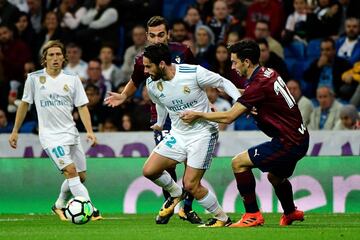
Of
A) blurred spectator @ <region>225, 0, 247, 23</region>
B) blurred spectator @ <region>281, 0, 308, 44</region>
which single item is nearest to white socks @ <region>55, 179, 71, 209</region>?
blurred spectator @ <region>281, 0, 308, 44</region>

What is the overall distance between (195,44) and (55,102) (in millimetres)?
6226

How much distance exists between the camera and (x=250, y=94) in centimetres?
1180

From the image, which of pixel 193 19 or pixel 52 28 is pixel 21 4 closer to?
pixel 52 28

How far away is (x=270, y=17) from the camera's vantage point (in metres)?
20.2

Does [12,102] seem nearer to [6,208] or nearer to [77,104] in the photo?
[6,208]

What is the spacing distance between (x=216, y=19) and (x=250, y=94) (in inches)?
344

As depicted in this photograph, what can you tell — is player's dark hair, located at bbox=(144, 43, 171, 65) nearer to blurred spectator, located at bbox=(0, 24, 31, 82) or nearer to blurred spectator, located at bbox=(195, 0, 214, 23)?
blurred spectator, located at bbox=(195, 0, 214, 23)

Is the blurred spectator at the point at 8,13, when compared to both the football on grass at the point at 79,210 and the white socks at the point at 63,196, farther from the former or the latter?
the football on grass at the point at 79,210

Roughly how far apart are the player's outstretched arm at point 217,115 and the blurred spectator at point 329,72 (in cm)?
702

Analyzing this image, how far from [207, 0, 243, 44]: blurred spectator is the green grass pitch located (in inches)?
253

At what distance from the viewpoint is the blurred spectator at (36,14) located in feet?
73.2

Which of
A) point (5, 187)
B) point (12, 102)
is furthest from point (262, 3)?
point (5, 187)

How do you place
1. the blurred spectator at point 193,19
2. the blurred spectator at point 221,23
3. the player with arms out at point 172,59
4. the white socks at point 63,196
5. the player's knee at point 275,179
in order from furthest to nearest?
the blurred spectator at point 193,19 → the blurred spectator at point 221,23 → the white socks at point 63,196 → the player with arms out at point 172,59 → the player's knee at point 275,179

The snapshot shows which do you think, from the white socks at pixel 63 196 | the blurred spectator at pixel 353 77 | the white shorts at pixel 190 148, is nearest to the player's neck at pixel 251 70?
the white shorts at pixel 190 148
